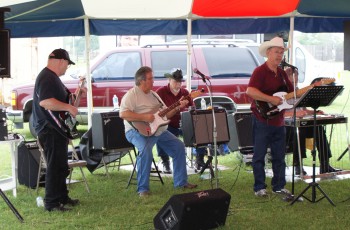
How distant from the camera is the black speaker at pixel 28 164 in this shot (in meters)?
7.24

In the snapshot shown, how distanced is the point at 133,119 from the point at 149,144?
0.39 meters

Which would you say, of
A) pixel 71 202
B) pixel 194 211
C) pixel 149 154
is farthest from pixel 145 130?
pixel 194 211

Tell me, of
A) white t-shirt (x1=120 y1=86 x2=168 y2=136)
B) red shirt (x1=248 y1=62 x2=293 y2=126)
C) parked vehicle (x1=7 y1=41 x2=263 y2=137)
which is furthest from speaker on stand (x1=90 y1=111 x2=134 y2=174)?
parked vehicle (x1=7 y1=41 x2=263 y2=137)

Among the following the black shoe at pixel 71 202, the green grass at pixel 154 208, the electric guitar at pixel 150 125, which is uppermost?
the electric guitar at pixel 150 125

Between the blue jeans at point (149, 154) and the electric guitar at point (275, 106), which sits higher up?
the electric guitar at point (275, 106)

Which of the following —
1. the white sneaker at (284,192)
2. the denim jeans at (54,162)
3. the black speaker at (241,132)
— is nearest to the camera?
the denim jeans at (54,162)

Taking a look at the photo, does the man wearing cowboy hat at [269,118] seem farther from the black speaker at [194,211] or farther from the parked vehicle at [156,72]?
the parked vehicle at [156,72]

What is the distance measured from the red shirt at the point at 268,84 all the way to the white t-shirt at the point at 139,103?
1348mm

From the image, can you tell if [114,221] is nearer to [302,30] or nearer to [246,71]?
[302,30]

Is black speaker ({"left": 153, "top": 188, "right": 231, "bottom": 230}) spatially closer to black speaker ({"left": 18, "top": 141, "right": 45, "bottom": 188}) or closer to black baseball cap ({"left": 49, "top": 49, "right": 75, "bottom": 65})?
black baseball cap ({"left": 49, "top": 49, "right": 75, "bottom": 65})

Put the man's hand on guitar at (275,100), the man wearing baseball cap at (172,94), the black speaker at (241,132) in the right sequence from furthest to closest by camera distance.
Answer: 1. the black speaker at (241,132)
2. the man wearing baseball cap at (172,94)
3. the man's hand on guitar at (275,100)

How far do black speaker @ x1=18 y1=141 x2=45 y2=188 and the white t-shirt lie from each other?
1.38 meters

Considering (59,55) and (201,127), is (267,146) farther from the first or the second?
(59,55)

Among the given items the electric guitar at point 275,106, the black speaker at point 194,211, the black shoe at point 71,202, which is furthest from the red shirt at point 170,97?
the black speaker at point 194,211
